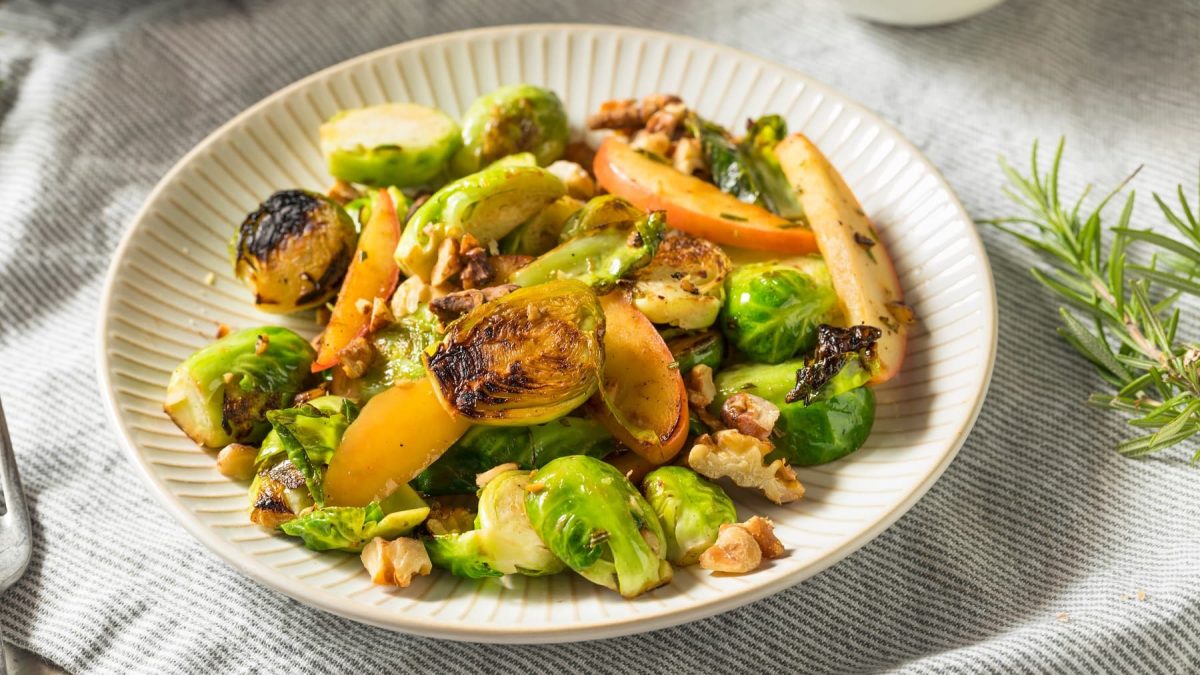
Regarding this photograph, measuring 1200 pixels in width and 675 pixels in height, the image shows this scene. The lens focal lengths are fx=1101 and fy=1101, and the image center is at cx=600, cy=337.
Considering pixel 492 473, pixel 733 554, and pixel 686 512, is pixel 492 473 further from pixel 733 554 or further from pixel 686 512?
pixel 733 554

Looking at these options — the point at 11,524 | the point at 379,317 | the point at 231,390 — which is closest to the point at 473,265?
the point at 379,317

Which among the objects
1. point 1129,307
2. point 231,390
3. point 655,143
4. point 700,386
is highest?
point 1129,307

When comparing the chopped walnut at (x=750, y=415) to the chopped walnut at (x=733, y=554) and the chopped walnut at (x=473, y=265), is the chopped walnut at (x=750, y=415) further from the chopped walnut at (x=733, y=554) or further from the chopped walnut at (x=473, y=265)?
the chopped walnut at (x=473, y=265)

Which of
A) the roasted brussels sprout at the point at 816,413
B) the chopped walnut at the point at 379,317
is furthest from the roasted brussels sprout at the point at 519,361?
the roasted brussels sprout at the point at 816,413

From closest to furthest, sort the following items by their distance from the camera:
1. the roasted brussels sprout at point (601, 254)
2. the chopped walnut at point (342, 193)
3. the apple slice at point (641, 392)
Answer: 1. the apple slice at point (641, 392)
2. the roasted brussels sprout at point (601, 254)
3. the chopped walnut at point (342, 193)

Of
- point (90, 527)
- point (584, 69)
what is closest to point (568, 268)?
point (584, 69)

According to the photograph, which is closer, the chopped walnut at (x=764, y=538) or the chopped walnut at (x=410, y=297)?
the chopped walnut at (x=764, y=538)

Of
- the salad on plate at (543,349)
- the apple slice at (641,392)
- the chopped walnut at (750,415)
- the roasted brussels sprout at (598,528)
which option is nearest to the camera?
the roasted brussels sprout at (598,528)
